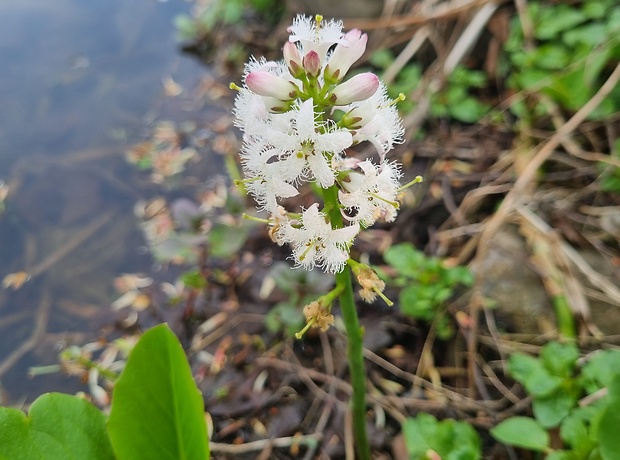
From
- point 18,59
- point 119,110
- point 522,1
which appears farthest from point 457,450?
point 18,59

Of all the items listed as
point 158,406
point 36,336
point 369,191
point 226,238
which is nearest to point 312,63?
point 369,191

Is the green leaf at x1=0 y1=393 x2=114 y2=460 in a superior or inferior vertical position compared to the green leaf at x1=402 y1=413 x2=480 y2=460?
superior

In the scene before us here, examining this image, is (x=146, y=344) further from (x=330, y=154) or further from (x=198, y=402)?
(x=330, y=154)

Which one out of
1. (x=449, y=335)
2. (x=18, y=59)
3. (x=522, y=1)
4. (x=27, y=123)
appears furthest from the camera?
(x=18, y=59)

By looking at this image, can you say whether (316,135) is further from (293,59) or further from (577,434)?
(577,434)

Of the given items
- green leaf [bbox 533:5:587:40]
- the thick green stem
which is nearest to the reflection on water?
the thick green stem

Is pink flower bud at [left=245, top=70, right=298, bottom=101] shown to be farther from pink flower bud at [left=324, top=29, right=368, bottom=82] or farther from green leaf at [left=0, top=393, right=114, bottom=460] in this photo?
green leaf at [left=0, top=393, right=114, bottom=460]
